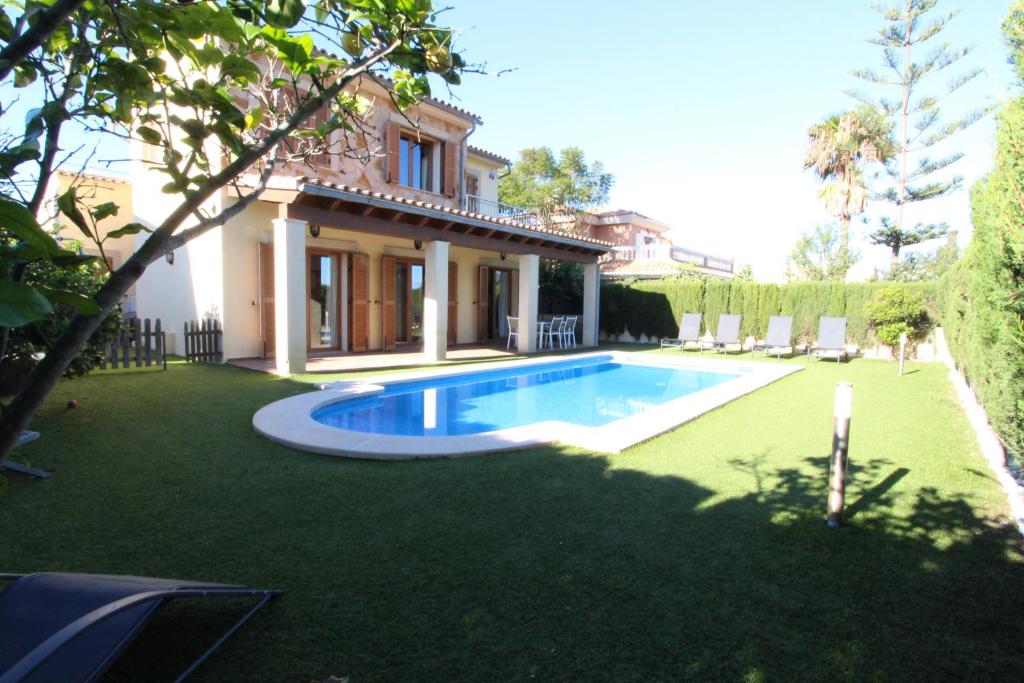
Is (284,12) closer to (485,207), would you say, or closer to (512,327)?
(512,327)

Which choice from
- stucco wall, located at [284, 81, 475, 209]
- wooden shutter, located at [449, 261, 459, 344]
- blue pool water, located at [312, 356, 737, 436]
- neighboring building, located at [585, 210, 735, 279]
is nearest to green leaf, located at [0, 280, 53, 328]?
blue pool water, located at [312, 356, 737, 436]

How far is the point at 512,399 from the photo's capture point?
400 inches

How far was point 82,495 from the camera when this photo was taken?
4250 millimetres

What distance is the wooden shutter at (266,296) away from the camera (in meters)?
12.1

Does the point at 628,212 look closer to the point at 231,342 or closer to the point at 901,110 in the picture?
the point at 901,110

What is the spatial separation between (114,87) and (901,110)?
2800cm

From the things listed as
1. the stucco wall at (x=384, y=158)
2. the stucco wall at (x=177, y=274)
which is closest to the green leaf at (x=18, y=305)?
the stucco wall at (x=177, y=274)

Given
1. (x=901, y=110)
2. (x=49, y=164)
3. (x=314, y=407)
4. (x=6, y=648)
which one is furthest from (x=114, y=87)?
(x=901, y=110)

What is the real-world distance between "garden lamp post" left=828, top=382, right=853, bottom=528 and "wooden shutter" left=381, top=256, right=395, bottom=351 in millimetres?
12117

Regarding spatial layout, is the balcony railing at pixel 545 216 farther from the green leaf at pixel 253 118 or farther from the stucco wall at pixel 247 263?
the green leaf at pixel 253 118

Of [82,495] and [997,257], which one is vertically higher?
[997,257]

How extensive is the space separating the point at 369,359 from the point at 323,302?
208 centimetres

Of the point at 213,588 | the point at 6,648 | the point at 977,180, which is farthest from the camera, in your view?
the point at 977,180

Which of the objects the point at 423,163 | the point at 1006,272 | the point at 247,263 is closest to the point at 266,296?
the point at 247,263
